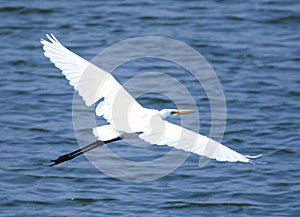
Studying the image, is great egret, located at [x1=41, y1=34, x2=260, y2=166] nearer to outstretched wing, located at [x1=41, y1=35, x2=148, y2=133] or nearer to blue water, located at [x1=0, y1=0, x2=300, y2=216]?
outstretched wing, located at [x1=41, y1=35, x2=148, y2=133]

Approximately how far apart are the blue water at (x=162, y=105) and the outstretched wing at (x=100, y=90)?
1.68m

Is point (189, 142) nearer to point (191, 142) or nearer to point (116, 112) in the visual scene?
point (191, 142)

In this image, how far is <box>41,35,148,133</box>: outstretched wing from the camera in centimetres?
779

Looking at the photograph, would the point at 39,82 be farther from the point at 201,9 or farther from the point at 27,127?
the point at 201,9

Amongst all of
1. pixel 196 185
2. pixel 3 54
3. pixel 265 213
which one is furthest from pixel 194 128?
pixel 3 54

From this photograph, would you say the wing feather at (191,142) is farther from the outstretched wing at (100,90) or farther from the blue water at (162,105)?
the blue water at (162,105)

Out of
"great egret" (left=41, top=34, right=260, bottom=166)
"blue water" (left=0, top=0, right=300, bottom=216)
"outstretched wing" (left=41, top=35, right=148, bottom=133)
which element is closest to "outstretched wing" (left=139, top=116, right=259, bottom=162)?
"great egret" (left=41, top=34, right=260, bottom=166)

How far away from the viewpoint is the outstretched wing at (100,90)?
25.5ft

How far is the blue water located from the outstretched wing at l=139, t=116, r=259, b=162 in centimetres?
189

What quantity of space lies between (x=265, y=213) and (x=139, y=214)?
4.10ft

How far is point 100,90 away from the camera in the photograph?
25.8 feet

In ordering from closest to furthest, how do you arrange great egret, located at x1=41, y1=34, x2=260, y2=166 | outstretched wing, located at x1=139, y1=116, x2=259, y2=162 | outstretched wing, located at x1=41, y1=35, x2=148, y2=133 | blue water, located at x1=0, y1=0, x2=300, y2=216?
1. outstretched wing, located at x1=139, y1=116, x2=259, y2=162
2. great egret, located at x1=41, y1=34, x2=260, y2=166
3. outstretched wing, located at x1=41, y1=35, x2=148, y2=133
4. blue water, located at x1=0, y1=0, x2=300, y2=216

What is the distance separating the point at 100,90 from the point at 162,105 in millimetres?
3722

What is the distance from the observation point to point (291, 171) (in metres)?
9.98
